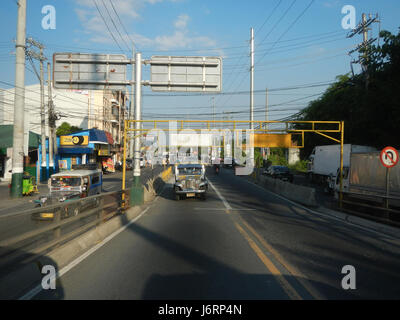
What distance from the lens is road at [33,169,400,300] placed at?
203 inches

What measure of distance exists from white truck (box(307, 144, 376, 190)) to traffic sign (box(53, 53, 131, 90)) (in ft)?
58.1

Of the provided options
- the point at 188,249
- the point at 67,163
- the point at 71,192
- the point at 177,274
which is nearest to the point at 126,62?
the point at 71,192

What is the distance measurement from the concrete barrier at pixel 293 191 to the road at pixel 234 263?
586 cm

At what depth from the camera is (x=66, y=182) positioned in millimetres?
14438

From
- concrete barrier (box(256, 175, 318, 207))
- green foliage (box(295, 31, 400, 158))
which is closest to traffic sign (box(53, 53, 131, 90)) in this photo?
concrete barrier (box(256, 175, 318, 207))

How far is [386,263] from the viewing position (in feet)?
23.1

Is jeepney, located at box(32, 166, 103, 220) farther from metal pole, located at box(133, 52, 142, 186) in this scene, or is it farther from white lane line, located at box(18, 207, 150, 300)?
white lane line, located at box(18, 207, 150, 300)

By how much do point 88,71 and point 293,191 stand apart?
14.1m

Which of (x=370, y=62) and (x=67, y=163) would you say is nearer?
(x=370, y=62)

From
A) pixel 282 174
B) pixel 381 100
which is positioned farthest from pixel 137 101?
pixel 282 174

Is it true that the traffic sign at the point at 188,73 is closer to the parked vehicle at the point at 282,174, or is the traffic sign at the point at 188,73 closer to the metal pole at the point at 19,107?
the metal pole at the point at 19,107

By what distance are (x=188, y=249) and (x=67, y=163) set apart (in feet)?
134
